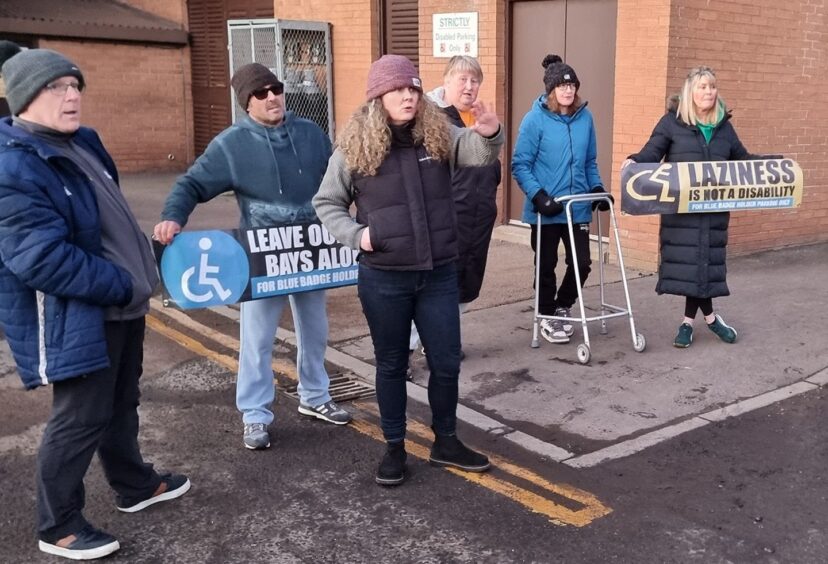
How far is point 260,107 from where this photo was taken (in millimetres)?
4547

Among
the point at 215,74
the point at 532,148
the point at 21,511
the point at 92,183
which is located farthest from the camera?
the point at 215,74

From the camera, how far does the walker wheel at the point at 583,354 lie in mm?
5902

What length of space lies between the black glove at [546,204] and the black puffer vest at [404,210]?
6.54 ft

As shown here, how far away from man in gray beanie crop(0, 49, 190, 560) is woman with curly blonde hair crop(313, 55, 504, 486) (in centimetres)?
96

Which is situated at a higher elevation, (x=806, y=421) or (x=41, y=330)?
(x=41, y=330)

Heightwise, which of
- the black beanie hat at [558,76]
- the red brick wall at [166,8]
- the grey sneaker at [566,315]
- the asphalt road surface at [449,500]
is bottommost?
the asphalt road surface at [449,500]

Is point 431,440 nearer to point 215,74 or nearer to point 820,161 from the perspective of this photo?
point 820,161

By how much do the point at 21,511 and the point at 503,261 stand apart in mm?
6047

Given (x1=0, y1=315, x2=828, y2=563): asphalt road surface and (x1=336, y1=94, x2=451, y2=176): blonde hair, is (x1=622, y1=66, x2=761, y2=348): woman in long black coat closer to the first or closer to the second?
(x1=0, y1=315, x2=828, y2=563): asphalt road surface

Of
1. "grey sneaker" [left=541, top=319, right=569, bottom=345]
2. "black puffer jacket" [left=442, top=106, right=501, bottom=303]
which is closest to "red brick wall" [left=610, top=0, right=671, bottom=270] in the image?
"grey sneaker" [left=541, top=319, right=569, bottom=345]

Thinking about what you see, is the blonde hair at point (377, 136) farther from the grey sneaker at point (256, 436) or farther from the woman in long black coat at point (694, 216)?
the woman in long black coat at point (694, 216)

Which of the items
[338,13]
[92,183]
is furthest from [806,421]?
[338,13]

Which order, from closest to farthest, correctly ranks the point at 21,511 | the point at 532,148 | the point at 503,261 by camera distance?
the point at 21,511
the point at 532,148
the point at 503,261

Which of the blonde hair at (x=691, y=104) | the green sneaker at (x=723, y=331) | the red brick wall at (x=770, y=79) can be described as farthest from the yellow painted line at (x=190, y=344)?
the red brick wall at (x=770, y=79)
